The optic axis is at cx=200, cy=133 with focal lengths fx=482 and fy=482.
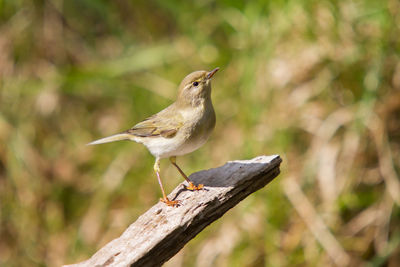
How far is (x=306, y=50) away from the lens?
5.15m

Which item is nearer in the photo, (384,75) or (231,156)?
(384,75)

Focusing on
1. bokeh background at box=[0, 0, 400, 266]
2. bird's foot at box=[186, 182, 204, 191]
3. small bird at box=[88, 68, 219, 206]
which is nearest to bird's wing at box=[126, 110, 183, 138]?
small bird at box=[88, 68, 219, 206]

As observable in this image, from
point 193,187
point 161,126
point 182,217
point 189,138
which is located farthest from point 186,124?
point 182,217

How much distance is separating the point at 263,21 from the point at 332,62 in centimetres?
97

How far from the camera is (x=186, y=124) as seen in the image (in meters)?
3.19

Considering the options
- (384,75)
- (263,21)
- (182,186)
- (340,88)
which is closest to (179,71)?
(263,21)

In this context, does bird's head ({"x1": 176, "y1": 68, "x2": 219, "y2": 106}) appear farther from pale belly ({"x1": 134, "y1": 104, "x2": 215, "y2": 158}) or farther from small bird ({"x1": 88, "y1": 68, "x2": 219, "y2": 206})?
pale belly ({"x1": 134, "y1": 104, "x2": 215, "y2": 158})

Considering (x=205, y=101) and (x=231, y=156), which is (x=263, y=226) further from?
(x=205, y=101)

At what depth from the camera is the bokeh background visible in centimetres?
465

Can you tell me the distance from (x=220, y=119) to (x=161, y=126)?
2197mm

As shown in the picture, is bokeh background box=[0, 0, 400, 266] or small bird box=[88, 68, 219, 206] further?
bokeh background box=[0, 0, 400, 266]

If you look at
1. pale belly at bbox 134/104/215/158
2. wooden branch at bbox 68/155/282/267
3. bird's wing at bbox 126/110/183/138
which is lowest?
wooden branch at bbox 68/155/282/267

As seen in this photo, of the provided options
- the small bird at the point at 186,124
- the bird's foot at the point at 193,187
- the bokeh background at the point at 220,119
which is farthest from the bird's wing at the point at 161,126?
the bokeh background at the point at 220,119

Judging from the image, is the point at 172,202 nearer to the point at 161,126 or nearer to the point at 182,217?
the point at 182,217
